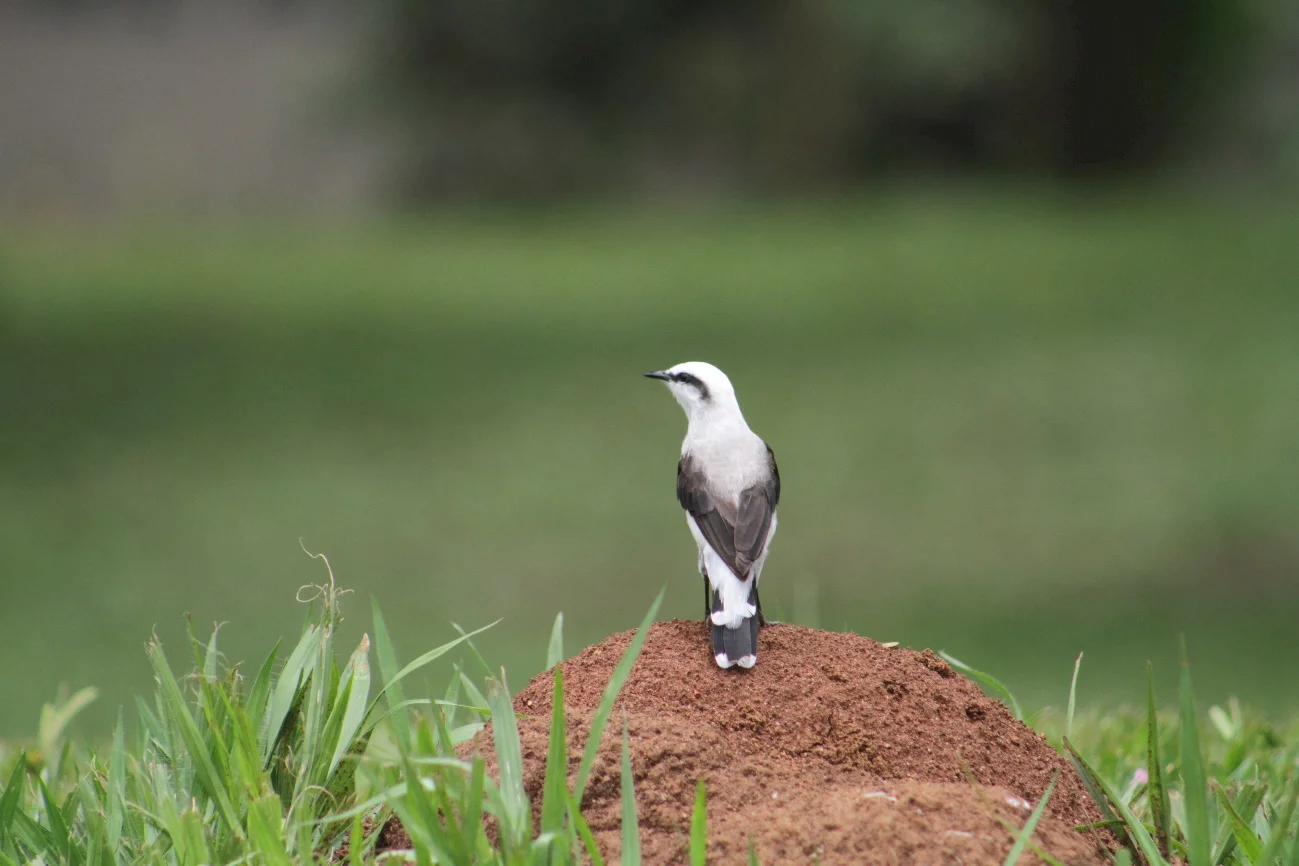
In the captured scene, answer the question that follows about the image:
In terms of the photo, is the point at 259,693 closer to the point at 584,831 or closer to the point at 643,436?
the point at 584,831

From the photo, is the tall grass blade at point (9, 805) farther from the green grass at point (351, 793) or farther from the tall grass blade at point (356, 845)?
the tall grass blade at point (356, 845)

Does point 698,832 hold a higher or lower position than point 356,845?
higher

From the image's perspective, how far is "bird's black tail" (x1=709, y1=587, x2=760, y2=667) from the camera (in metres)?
3.33

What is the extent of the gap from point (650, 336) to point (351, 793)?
11605mm

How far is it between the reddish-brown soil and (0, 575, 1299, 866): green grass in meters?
0.10

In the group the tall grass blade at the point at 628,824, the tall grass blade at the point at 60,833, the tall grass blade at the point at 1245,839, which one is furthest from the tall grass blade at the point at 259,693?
the tall grass blade at the point at 1245,839

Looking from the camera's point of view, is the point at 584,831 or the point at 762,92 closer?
the point at 584,831

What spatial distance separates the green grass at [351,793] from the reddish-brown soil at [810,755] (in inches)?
3.9

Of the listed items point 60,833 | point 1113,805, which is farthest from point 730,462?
point 60,833

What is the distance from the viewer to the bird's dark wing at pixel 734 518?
11.5 feet

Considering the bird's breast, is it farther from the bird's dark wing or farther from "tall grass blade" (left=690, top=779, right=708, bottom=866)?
"tall grass blade" (left=690, top=779, right=708, bottom=866)

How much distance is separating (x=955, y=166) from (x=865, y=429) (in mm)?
10991

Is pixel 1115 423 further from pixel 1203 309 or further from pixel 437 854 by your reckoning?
pixel 437 854

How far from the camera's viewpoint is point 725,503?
3627mm
